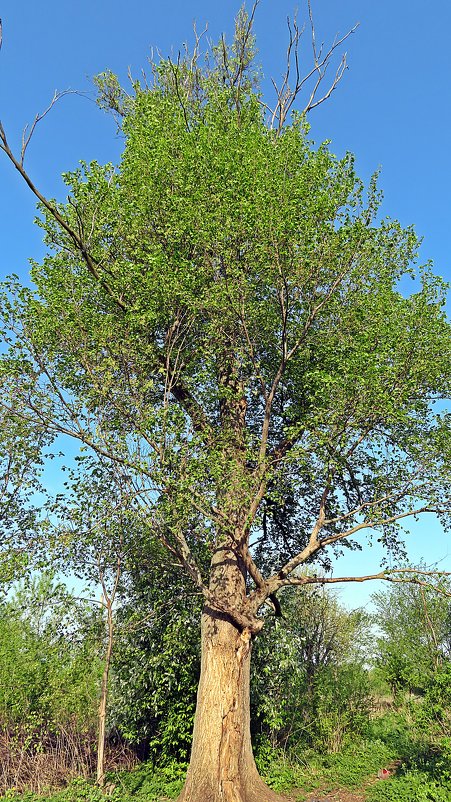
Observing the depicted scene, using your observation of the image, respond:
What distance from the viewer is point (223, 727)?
34.0 feet

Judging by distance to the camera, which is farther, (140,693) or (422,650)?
(422,650)

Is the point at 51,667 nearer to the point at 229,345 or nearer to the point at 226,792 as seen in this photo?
the point at 226,792

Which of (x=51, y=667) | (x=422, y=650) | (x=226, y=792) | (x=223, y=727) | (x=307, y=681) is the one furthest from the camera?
(x=422, y=650)

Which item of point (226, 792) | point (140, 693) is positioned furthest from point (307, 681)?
point (226, 792)

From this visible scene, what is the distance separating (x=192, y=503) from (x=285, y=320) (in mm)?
4550

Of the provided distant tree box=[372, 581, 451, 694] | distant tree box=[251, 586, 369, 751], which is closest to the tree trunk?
distant tree box=[251, 586, 369, 751]

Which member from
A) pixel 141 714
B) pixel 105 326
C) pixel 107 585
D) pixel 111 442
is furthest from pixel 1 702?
pixel 105 326

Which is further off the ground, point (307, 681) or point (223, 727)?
point (307, 681)

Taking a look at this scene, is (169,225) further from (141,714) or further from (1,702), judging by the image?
(1,702)

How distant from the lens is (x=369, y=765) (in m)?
13.5

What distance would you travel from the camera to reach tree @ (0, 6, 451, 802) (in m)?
10.2

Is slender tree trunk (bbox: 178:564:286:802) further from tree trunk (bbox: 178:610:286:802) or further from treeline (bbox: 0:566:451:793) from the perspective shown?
treeline (bbox: 0:566:451:793)

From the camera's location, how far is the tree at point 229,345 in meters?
10.2

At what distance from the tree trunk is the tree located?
35mm
